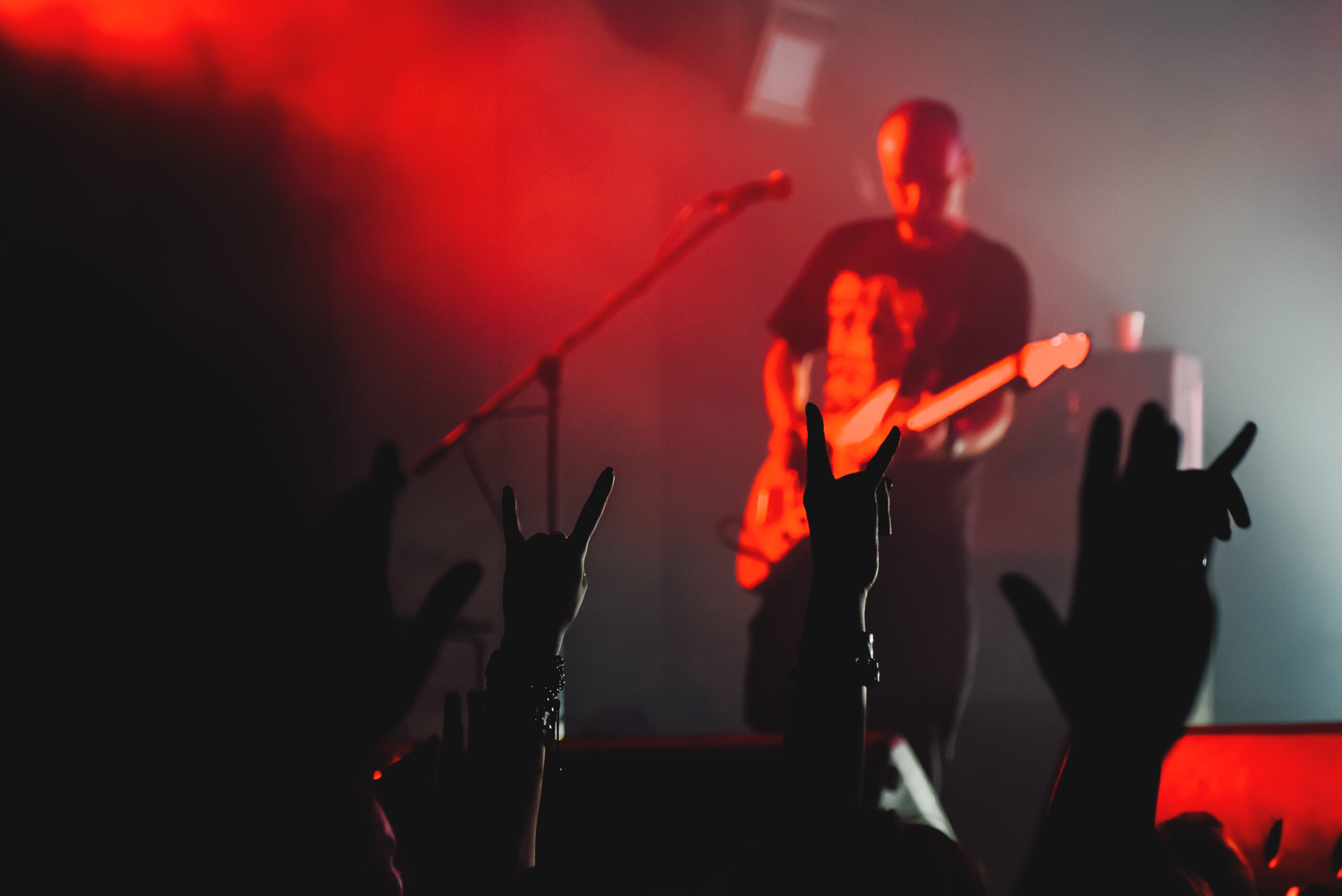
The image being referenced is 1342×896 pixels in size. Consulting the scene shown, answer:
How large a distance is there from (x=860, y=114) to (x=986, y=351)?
37.5 inches

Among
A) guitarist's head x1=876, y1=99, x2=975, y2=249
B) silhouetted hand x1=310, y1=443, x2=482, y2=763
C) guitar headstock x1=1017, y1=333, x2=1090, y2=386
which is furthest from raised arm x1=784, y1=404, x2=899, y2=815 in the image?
guitarist's head x1=876, y1=99, x2=975, y2=249

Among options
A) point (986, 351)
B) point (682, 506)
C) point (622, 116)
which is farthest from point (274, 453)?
point (986, 351)

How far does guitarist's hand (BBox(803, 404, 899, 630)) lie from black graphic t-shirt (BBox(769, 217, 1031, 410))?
1.45m

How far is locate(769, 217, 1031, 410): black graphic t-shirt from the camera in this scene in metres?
2.06

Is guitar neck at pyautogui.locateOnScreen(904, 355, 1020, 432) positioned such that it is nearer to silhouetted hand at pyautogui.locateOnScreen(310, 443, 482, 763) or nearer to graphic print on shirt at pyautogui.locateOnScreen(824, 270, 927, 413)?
graphic print on shirt at pyautogui.locateOnScreen(824, 270, 927, 413)

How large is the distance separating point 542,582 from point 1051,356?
1302 millimetres

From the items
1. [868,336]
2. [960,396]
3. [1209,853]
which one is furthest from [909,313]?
[1209,853]

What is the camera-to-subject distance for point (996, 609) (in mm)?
2254

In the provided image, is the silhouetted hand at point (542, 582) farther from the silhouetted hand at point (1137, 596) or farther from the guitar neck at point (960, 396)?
the guitar neck at point (960, 396)

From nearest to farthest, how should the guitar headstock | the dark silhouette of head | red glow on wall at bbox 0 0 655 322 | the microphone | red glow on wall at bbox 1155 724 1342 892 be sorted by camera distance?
the dark silhouette of head < red glow on wall at bbox 1155 724 1342 892 < the guitar headstock < the microphone < red glow on wall at bbox 0 0 655 322

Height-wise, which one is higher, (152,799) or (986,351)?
(986,351)

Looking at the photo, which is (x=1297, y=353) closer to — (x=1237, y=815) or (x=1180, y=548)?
(x=1237, y=815)

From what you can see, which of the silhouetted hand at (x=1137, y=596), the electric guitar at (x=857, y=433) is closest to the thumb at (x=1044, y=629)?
the silhouetted hand at (x=1137, y=596)

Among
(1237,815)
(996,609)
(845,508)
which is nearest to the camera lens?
(845,508)
